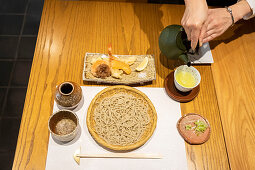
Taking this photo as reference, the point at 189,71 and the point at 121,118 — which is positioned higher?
the point at 189,71

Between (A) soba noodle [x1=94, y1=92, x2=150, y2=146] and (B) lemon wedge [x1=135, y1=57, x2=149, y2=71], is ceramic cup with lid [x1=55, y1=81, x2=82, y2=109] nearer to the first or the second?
(A) soba noodle [x1=94, y1=92, x2=150, y2=146]

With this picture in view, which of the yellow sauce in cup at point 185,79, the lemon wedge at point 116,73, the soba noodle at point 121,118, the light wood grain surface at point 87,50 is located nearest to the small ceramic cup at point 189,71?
the yellow sauce in cup at point 185,79

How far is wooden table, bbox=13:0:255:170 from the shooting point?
4.50ft

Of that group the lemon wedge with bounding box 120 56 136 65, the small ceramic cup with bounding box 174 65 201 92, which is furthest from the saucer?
the lemon wedge with bounding box 120 56 136 65

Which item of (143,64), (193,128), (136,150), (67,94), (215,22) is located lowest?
(136,150)

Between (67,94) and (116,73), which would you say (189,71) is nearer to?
(116,73)

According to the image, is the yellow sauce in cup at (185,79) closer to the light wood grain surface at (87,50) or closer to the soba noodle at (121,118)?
the light wood grain surface at (87,50)

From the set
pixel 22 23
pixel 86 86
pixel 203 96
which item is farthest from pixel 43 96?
pixel 22 23

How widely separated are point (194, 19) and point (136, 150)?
90cm

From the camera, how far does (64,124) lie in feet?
4.33

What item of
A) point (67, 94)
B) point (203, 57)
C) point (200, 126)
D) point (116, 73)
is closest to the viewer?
point (67, 94)

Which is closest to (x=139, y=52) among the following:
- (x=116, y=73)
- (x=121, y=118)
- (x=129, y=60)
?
(x=129, y=60)

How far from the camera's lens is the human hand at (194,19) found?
132 cm

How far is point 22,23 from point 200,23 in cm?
262
